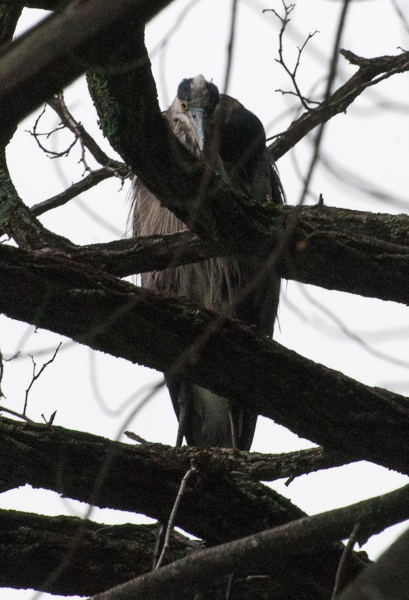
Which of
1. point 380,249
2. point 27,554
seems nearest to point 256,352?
point 380,249

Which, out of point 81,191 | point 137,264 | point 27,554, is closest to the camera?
point 27,554

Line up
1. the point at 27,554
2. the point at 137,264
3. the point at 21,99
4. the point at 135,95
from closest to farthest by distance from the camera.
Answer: the point at 21,99 < the point at 135,95 < the point at 27,554 < the point at 137,264

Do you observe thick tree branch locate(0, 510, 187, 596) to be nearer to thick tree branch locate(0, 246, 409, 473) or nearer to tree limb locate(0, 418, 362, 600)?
tree limb locate(0, 418, 362, 600)

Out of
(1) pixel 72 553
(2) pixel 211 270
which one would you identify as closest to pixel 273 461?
(1) pixel 72 553

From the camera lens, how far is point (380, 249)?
2256 mm

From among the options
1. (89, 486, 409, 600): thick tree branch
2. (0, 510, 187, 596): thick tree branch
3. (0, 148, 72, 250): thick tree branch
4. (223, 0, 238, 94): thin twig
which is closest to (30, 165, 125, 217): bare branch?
(0, 148, 72, 250): thick tree branch

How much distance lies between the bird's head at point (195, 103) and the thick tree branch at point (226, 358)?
1.86 m

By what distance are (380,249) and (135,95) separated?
866 millimetres

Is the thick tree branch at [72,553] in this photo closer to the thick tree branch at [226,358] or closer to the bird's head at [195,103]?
the thick tree branch at [226,358]

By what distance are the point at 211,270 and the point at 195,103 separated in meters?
0.89

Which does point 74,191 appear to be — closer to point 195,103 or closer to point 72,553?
point 195,103

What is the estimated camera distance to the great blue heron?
12.0 ft

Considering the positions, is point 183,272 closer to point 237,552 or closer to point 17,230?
point 17,230

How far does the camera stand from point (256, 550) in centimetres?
174
